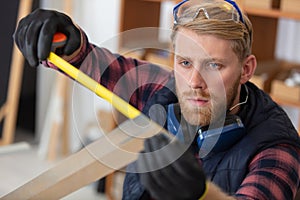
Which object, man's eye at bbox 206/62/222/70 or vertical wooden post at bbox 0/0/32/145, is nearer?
man's eye at bbox 206/62/222/70

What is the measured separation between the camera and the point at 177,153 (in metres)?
0.88

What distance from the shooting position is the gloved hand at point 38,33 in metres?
1.24

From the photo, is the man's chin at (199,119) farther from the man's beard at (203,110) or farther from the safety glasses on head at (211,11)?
the safety glasses on head at (211,11)

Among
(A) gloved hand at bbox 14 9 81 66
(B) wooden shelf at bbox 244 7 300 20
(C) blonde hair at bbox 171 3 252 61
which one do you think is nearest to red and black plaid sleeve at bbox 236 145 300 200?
(C) blonde hair at bbox 171 3 252 61

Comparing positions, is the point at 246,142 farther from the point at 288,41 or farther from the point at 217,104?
the point at 288,41

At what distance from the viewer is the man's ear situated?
1.33 m

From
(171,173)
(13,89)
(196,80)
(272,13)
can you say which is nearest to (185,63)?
(196,80)

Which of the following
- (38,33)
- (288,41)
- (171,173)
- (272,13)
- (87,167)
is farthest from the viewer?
(288,41)

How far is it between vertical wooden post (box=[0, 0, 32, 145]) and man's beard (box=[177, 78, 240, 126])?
2.38 meters

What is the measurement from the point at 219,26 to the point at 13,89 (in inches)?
99.3

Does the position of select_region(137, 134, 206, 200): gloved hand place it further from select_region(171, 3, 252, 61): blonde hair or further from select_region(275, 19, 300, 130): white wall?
select_region(275, 19, 300, 130): white wall

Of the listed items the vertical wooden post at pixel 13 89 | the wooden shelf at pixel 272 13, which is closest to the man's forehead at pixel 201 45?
the wooden shelf at pixel 272 13

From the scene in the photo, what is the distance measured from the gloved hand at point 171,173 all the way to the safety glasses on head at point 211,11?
0.41 m

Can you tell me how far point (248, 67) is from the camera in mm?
→ 1351
